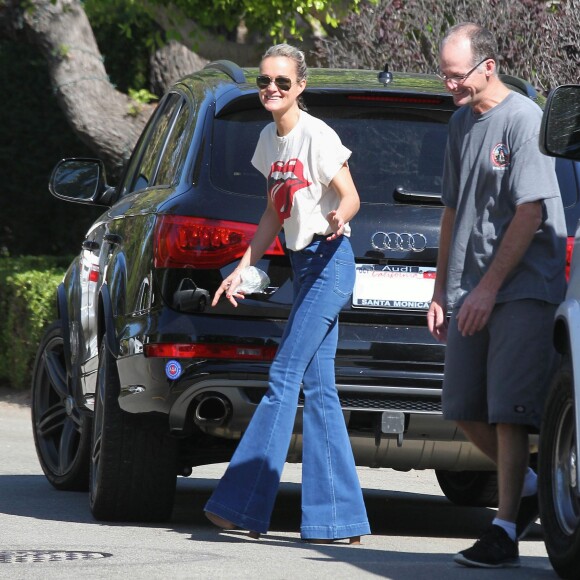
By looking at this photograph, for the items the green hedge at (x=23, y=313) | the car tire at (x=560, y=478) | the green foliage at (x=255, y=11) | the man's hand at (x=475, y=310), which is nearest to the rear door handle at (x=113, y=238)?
the man's hand at (x=475, y=310)

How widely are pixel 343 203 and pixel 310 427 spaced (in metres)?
0.82

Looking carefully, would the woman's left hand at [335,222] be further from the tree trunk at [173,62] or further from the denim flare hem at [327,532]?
the tree trunk at [173,62]

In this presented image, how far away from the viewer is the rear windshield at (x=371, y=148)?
6238mm

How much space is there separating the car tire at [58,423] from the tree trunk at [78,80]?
21.5 ft

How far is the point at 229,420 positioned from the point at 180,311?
44 centimetres

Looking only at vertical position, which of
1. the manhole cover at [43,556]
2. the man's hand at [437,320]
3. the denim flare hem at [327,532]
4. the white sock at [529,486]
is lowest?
the manhole cover at [43,556]

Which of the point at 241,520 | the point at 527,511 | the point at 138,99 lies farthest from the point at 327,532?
the point at 138,99

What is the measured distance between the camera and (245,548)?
5.76 meters

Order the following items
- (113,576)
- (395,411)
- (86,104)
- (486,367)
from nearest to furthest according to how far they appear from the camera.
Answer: (113,576) < (486,367) < (395,411) < (86,104)

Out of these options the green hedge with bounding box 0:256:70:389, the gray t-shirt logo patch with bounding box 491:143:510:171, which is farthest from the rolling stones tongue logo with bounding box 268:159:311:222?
the green hedge with bounding box 0:256:70:389

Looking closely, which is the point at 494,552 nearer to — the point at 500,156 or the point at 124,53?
the point at 500,156

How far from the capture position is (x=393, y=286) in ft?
20.0

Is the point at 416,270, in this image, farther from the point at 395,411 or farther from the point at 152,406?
the point at 152,406

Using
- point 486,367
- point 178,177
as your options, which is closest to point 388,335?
point 486,367
